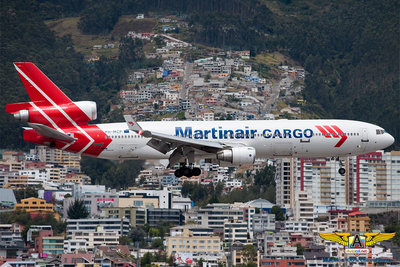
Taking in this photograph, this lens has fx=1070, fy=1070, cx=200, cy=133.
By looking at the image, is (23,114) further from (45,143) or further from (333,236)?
(333,236)

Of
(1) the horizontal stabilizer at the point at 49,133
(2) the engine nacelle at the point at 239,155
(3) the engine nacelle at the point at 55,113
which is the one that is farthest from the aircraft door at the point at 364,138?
(1) the horizontal stabilizer at the point at 49,133

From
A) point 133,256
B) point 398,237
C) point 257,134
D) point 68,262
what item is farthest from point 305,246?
point 257,134

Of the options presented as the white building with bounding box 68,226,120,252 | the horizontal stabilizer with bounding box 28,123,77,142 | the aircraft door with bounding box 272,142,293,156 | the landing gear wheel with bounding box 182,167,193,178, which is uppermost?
the horizontal stabilizer with bounding box 28,123,77,142

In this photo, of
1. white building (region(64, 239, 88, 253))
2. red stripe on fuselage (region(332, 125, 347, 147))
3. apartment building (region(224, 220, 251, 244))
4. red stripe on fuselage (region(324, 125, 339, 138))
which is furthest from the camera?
apartment building (region(224, 220, 251, 244))

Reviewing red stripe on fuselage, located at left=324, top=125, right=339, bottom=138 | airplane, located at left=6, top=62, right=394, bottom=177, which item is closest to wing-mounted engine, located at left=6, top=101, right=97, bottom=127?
airplane, located at left=6, top=62, right=394, bottom=177

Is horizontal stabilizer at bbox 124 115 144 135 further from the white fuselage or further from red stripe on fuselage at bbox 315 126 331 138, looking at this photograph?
red stripe on fuselage at bbox 315 126 331 138
